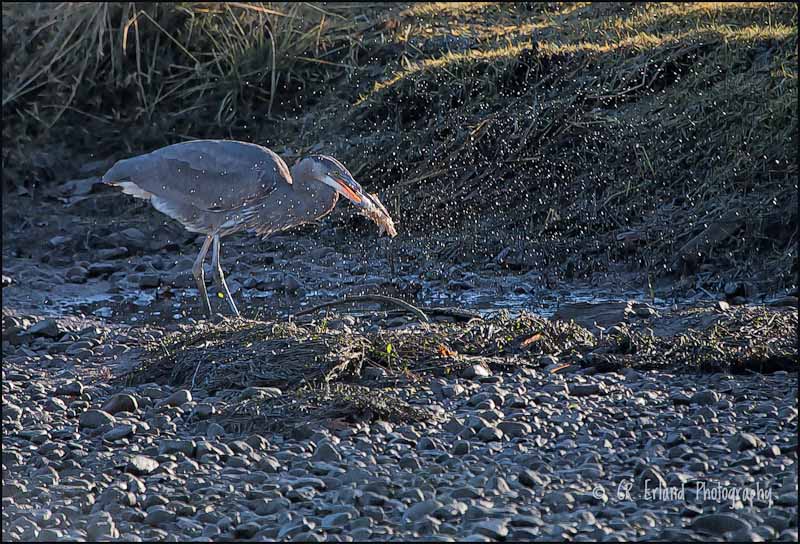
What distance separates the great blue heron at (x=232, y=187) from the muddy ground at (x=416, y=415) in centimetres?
53

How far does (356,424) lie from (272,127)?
603 cm

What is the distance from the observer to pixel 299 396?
17.1ft

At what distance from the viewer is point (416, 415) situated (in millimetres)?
4949

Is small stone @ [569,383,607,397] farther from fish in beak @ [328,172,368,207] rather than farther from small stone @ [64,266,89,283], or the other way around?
small stone @ [64,266,89,283]

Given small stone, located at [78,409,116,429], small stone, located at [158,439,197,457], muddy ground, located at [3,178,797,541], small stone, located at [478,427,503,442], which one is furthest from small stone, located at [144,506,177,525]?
small stone, located at [478,427,503,442]

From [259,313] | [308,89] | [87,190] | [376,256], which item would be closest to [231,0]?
[308,89]

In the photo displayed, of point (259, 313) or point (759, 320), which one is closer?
point (759, 320)

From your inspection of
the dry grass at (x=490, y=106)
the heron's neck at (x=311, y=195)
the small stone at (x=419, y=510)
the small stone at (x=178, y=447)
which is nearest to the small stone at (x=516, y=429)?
the small stone at (x=419, y=510)

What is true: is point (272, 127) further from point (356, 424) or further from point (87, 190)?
point (356, 424)

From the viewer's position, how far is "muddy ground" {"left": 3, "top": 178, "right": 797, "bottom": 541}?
400 centimetres

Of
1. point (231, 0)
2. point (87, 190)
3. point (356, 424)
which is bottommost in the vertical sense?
point (87, 190)

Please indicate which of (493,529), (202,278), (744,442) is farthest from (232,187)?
(493,529)

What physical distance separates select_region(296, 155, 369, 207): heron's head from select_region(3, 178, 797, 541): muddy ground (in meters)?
0.63

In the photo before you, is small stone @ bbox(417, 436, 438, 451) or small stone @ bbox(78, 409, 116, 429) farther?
small stone @ bbox(78, 409, 116, 429)
